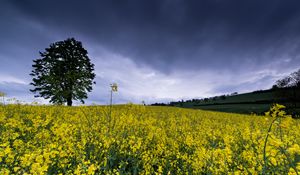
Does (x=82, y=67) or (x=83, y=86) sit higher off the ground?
(x=82, y=67)

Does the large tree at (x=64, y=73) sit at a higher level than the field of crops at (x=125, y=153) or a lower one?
higher

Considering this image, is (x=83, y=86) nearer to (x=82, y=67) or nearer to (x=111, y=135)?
(x=82, y=67)

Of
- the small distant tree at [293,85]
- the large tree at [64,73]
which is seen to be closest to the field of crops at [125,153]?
the large tree at [64,73]

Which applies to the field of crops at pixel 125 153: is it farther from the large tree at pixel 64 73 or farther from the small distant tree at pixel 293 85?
the small distant tree at pixel 293 85

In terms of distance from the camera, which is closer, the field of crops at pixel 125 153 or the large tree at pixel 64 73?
the field of crops at pixel 125 153

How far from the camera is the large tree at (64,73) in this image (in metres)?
28.7

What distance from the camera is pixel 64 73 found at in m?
29.8

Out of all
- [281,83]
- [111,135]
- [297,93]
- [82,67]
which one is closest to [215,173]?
[111,135]

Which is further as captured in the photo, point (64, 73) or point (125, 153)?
point (64, 73)

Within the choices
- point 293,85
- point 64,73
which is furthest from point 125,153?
point 293,85

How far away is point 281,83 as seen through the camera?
177 ft

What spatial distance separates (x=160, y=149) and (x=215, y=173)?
2286 millimetres

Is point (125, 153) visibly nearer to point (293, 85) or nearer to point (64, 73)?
point (64, 73)

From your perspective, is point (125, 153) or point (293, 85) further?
point (293, 85)
